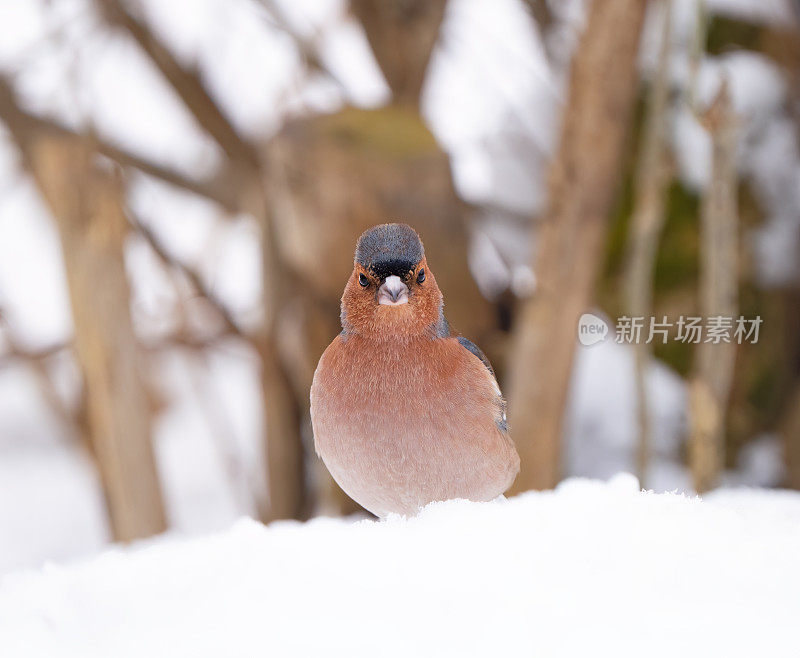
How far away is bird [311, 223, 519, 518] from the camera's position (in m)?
1.15

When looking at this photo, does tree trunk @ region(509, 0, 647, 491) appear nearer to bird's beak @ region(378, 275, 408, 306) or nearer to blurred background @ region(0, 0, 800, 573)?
blurred background @ region(0, 0, 800, 573)

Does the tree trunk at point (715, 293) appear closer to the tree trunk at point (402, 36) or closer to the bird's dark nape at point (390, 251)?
the bird's dark nape at point (390, 251)

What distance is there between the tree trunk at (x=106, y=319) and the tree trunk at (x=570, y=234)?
1102 millimetres

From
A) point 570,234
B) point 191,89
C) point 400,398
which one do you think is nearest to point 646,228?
point 570,234

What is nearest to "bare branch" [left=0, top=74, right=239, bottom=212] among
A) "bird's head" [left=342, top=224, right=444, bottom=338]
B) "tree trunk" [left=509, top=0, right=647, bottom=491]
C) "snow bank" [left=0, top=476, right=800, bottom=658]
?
"tree trunk" [left=509, top=0, right=647, bottom=491]

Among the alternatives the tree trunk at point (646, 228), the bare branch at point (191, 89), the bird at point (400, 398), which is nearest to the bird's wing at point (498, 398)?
the bird at point (400, 398)

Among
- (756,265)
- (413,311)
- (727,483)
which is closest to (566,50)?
(756,265)

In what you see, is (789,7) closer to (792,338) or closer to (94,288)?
(792,338)

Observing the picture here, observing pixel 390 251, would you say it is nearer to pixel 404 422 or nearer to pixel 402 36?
pixel 404 422

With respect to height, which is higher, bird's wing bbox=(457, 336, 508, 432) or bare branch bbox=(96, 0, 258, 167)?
bare branch bbox=(96, 0, 258, 167)

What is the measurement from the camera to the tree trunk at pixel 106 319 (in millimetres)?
2457

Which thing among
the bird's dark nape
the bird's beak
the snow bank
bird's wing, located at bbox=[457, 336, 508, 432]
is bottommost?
the snow bank

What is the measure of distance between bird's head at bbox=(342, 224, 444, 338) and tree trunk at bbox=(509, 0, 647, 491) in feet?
→ 3.83

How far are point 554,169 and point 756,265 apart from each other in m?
0.91
